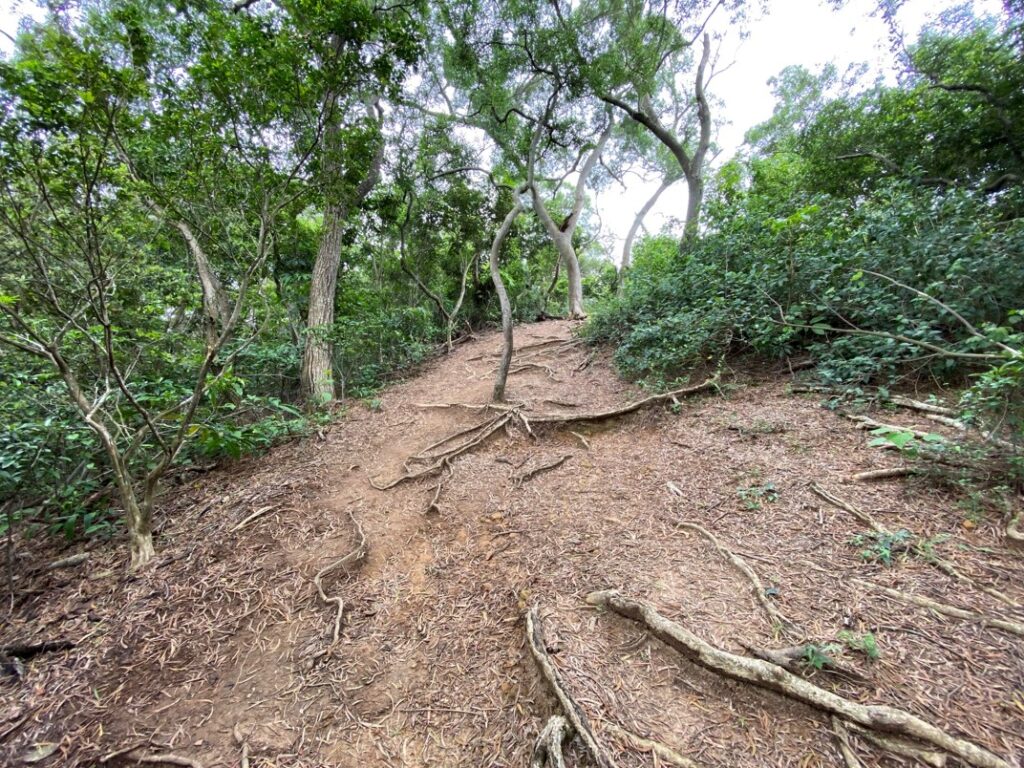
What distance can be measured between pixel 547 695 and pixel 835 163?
9837mm

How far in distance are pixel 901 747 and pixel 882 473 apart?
2.02 metres

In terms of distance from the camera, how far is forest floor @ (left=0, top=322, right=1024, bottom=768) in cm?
163

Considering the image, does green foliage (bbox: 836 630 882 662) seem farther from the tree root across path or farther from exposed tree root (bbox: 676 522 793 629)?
the tree root across path

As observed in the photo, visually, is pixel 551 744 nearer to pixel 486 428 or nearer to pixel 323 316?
pixel 486 428

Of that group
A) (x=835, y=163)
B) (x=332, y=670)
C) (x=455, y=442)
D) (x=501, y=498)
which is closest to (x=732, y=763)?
(x=332, y=670)

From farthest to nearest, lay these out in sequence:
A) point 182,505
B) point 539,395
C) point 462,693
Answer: point 539,395 < point 182,505 < point 462,693

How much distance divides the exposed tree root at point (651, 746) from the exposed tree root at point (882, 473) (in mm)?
Answer: 2454

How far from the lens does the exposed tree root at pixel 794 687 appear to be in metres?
1.32

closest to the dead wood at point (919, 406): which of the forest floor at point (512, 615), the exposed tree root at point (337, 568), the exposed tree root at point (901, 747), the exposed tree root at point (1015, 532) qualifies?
the forest floor at point (512, 615)

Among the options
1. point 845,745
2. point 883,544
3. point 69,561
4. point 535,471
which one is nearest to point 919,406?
point 883,544

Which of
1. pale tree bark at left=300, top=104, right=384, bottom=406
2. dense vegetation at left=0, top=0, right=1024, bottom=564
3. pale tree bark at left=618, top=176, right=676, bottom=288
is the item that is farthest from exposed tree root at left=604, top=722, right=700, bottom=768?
pale tree bark at left=618, top=176, right=676, bottom=288

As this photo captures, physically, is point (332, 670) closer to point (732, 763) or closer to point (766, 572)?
point (732, 763)

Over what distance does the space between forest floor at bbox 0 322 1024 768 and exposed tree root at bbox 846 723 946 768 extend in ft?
0.16

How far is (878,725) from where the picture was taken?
141 cm
